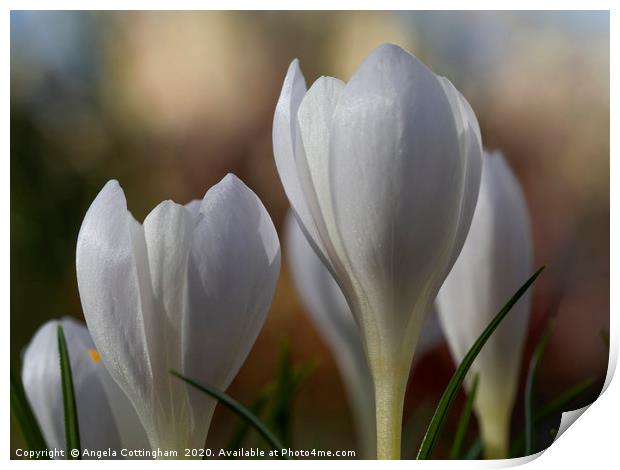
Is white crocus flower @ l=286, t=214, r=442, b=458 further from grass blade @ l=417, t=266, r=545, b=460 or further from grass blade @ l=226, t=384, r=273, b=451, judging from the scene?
grass blade @ l=417, t=266, r=545, b=460

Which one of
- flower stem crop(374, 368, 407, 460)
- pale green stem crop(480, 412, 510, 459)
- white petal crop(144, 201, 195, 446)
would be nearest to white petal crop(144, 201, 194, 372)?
white petal crop(144, 201, 195, 446)

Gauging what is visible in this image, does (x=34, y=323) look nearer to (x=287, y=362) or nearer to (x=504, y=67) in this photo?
(x=287, y=362)

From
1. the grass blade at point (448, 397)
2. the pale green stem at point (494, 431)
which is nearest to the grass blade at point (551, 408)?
the pale green stem at point (494, 431)

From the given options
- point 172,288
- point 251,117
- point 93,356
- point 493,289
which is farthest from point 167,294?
point 251,117

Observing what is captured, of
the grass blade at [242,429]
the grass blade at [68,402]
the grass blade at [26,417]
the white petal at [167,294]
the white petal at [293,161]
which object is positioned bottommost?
the grass blade at [242,429]

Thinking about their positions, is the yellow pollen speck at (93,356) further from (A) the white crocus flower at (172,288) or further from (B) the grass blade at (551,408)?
(B) the grass blade at (551,408)
